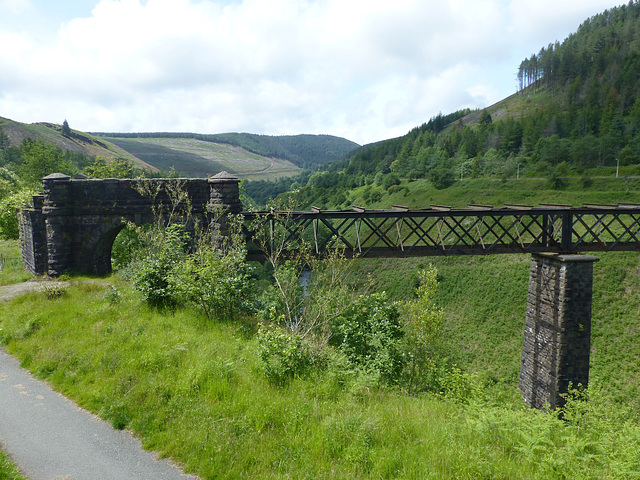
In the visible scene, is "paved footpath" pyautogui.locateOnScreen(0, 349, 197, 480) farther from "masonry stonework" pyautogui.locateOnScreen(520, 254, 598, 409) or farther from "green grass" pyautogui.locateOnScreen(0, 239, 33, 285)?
"masonry stonework" pyautogui.locateOnScreen(520, 254, 598, 409)

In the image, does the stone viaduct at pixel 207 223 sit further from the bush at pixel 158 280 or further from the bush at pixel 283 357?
the bush at pixel 283 357

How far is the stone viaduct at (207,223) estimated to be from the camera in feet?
49.2

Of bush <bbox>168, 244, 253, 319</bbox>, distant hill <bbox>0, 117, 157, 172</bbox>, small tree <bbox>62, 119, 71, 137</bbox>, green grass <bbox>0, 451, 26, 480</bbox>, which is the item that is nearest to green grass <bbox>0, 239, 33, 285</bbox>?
bush <bbox>168, 244, 253, 319</bbox>

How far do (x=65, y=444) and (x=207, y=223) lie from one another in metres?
11.2

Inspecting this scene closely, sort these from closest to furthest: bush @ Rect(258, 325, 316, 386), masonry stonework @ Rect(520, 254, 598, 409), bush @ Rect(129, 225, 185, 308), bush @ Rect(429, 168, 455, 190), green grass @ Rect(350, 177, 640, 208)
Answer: bush @ Rect(258, 325, 316, 386), bush @ Rect(129, 225, 185, 308), masonry stonework @ Rect(520, 254, 598, 409), green grass @ Rect(350, 177, 640, 208), bush @ Rect(429, 168, 455, 190)

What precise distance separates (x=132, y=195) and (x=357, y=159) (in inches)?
5328

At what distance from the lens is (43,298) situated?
12.2 meters

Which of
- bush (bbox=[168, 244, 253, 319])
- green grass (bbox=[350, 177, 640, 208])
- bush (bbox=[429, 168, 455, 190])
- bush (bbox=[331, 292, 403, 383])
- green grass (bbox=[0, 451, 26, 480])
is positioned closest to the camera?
green grass (bbox=[0, 451, 26, 480])

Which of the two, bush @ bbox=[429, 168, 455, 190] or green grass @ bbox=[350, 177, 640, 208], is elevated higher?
bush @ bbox=[429, 168, 455, 190]

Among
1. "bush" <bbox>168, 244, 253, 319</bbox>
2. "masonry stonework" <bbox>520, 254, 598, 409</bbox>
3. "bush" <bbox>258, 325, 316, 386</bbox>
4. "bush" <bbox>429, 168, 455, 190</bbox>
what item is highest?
"bush" <bbox>429, 168, 455, 190</bbox>

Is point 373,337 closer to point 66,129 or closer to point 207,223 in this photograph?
point 207,223

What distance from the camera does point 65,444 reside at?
5.97 metres

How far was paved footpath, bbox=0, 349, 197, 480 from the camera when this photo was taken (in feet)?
17.6

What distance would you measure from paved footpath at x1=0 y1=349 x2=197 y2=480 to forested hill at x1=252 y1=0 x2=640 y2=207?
68.9 metres
